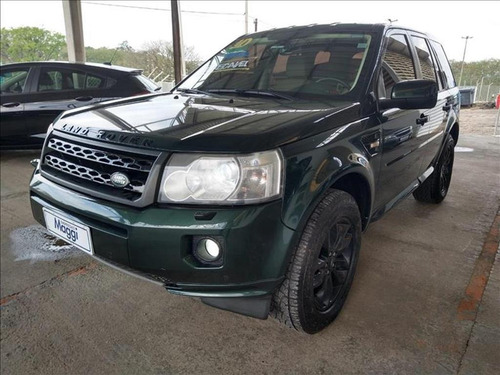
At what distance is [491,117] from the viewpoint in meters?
8.95

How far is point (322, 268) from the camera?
1856 millimetres

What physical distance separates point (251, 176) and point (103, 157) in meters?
0.66

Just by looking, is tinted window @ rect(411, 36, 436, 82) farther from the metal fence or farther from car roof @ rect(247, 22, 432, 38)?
the metal fence

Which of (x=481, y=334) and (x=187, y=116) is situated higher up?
(x=187, y=116)

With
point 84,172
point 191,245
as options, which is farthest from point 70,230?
point 191,245

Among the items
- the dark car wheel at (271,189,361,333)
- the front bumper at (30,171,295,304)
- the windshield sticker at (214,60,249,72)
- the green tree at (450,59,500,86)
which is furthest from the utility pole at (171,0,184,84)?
the front bumper at (30,171,295,304)

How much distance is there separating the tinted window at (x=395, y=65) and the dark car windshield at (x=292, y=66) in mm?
169

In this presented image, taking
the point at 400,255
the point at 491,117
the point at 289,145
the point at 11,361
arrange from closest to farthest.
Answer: the point at 289,145 → the point at 11,361 → the point at 400,255 → the point at 491,117

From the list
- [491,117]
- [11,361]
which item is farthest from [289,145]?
[491,117]

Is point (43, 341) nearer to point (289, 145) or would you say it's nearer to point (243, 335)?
point (243, 335)

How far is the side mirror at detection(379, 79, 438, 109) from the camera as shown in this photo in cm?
206

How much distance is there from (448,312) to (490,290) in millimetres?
445

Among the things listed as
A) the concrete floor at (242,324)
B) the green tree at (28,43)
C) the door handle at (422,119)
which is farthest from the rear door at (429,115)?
the green tree at (28,43)

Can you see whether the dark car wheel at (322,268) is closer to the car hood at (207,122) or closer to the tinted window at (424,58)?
the car hood at (207,122)
